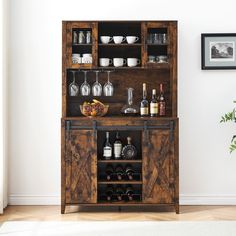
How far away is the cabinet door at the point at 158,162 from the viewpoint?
5055 millimetres

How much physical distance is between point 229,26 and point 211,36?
0.24 meters

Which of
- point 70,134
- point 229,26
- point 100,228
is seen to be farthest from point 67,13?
point 100,228

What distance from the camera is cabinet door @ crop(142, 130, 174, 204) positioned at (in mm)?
5055

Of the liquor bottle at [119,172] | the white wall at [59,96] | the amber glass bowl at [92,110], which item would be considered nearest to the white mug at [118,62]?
A: the amber glass bowl at [92,110]

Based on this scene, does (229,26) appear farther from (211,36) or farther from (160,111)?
(160,111)

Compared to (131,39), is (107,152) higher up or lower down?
lower down

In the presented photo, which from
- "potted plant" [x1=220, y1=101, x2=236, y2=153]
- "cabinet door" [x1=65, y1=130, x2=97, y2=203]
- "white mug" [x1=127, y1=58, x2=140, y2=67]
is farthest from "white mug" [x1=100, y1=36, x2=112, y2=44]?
"potted plant" [x1=220, y1=101, x2=236, y2=153]

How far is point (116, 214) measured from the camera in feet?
16.6

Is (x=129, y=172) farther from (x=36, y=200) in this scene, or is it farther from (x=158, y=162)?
(x=36, y=200)

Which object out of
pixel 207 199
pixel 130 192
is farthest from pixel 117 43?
pixel 207 199

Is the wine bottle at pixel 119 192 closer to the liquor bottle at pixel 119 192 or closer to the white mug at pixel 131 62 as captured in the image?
the liquor bottle at pixel 119 192

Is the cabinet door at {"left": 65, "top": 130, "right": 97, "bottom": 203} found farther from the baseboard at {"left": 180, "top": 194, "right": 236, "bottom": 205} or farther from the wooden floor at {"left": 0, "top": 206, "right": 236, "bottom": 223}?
the baseboard at {"left": 180, "top": 194, "right": 236, "bottom": 205}

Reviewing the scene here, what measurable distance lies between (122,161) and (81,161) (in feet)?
1.34

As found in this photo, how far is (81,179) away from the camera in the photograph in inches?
199
